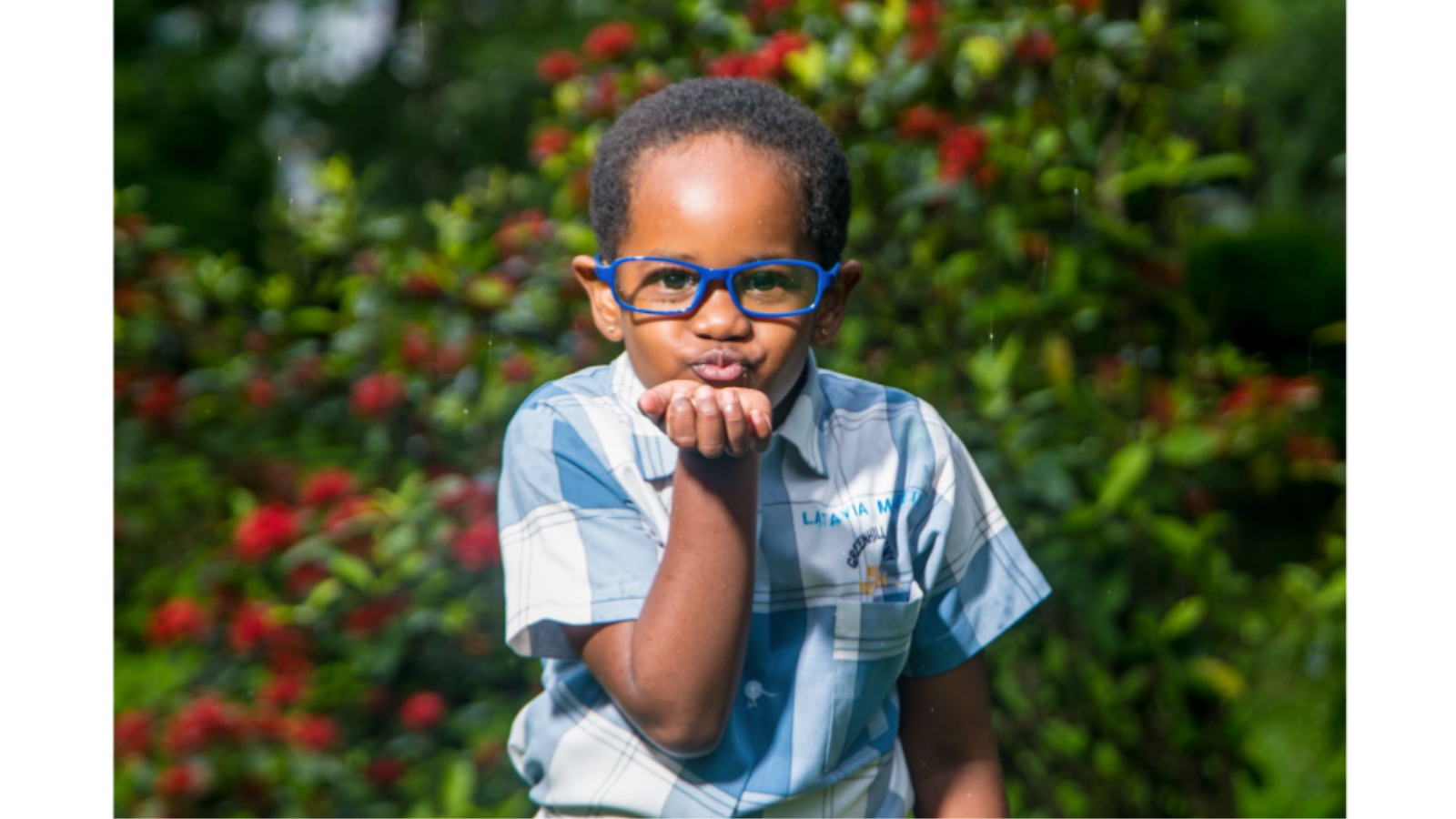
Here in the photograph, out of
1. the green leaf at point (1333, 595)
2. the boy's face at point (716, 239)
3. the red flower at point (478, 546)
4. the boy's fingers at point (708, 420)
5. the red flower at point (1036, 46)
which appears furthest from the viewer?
the green leaf at point (1333, 595)

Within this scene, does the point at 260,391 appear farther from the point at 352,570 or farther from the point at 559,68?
the point at 559,68

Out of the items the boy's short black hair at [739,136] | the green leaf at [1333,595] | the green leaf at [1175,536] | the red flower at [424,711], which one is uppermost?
the boy's short black hair at [739,136]

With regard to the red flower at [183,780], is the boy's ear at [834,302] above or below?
above

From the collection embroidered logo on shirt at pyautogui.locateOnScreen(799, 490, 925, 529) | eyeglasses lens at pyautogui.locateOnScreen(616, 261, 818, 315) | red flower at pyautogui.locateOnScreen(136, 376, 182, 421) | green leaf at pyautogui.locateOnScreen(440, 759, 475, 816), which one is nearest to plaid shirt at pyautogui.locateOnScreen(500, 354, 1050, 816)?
embroidered logo on shirt at pyautogui.locateOnScreen(799, 490, 925, 529)

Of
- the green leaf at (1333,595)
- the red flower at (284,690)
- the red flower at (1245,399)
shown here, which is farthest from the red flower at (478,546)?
the green leaf at (1333,595)

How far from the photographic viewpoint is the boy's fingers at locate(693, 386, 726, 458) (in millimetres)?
889

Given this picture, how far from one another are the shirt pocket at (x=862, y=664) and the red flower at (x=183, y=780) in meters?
1.55

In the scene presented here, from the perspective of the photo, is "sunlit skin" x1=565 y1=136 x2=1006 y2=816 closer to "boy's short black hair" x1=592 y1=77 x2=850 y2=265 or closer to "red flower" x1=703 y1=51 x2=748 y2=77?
"boy's short black hair" x1=592 y1=77 x2=850 y2=265

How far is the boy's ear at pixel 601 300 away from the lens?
109cm

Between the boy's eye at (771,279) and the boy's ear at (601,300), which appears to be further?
the boy's ear at (601,300)

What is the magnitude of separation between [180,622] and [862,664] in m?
1.58

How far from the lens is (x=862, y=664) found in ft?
3.52

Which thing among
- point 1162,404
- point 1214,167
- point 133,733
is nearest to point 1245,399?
point 1162,404

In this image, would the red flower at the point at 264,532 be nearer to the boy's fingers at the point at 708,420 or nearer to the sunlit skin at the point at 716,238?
the sunlit skin at the point at 716,238
